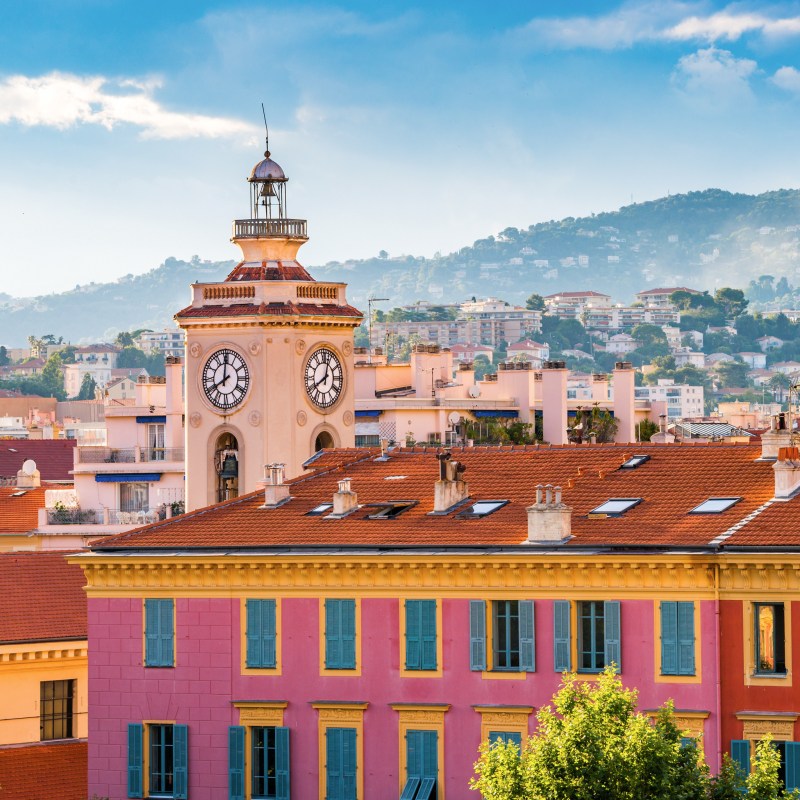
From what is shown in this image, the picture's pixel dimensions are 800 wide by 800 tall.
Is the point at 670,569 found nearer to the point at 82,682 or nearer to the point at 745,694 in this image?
the point at 745,694

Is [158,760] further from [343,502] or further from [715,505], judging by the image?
[715,505]

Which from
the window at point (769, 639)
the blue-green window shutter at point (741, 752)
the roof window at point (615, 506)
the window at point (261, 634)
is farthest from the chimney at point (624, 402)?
the blue-green window shutter at point (741, 752)

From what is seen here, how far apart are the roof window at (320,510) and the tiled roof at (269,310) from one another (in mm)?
24474

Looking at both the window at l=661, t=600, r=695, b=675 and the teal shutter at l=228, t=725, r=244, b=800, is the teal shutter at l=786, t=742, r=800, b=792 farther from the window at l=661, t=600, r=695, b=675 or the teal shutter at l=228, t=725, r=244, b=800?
the teal shutter at l=228, t=725, r=244, b=800

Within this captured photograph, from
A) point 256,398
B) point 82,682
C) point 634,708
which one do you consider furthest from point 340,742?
point 256,398

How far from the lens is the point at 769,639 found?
186 feet

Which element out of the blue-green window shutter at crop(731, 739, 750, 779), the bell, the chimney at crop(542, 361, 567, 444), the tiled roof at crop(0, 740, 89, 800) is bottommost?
the tiled roof at crop(0, 740, 89, 800)

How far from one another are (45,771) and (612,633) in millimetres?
18649

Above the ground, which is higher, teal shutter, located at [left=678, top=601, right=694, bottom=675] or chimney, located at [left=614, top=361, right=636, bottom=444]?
chimney, located at [left=614, top=361, right=636, bottom=444]

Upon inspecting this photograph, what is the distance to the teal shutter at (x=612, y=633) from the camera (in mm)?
58156

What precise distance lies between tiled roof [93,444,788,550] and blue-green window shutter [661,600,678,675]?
133cm

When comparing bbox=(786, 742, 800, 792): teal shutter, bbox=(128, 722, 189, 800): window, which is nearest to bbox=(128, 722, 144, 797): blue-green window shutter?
bbox=(128, 722, 189, 800): window

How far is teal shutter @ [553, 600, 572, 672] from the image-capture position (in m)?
58.7

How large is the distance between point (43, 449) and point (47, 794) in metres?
85.2
